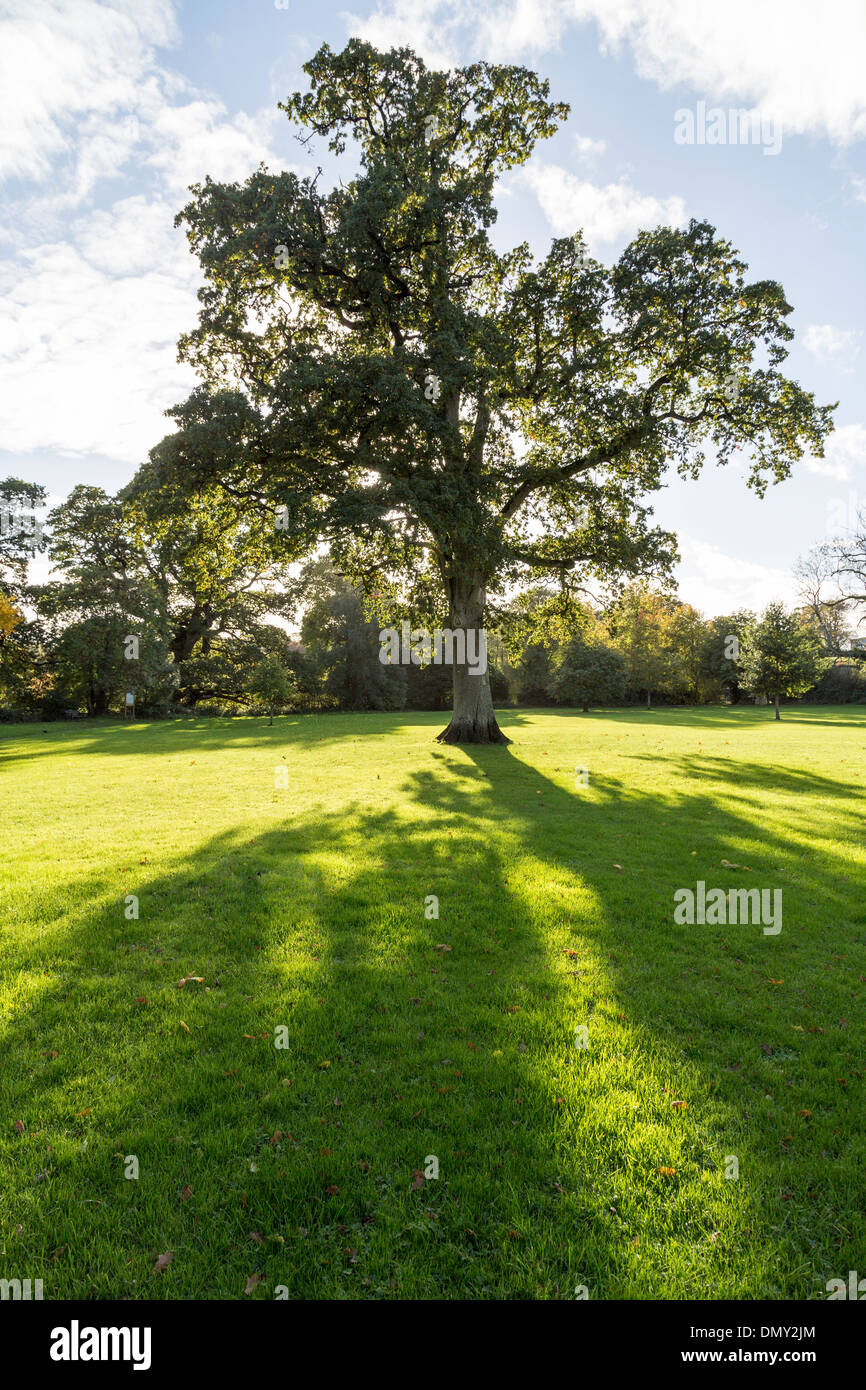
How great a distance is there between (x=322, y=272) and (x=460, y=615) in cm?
1039

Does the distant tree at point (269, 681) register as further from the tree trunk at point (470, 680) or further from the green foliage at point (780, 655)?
the green foliage at point (780, 655)

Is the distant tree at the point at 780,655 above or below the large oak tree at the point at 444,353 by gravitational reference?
below

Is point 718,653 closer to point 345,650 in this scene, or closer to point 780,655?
point 780,655

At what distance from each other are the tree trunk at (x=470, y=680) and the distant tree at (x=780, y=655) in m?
30.0

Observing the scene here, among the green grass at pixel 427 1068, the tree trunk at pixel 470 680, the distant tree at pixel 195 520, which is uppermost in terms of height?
the distant tree at pixel 195 520

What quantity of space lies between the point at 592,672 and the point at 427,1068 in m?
43.0

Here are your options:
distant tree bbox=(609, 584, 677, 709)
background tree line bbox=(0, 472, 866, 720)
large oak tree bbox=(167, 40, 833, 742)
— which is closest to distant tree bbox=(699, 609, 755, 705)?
background tree line bbox=(0, 472, 866, 720)

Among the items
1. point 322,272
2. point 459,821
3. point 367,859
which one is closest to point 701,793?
point 459,821

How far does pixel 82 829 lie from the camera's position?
9.74 meters

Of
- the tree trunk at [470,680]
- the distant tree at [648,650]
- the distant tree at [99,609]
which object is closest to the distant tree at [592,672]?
the distant tree at [648,650]

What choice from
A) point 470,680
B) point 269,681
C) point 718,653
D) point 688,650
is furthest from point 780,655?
point 269,681

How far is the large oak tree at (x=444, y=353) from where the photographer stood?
585 inches

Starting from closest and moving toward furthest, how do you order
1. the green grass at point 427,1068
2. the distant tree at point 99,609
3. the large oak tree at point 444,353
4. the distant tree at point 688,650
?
the green grass at point 427,1068
the large oak tree at point 444,353
the distant tree at point 99,609
the distant tree at point 688,650
